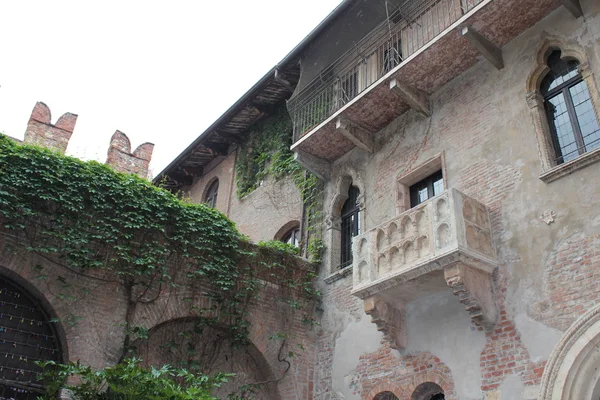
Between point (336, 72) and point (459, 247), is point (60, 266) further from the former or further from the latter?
point (336, 72)

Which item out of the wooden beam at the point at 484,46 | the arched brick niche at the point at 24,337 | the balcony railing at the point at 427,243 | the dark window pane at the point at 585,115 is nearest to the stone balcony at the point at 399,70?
the wooden beam at the point at 484,46

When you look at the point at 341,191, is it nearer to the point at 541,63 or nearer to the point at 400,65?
the point at 400,65

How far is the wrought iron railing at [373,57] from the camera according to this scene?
945 centimetres

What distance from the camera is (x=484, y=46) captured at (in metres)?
8.55

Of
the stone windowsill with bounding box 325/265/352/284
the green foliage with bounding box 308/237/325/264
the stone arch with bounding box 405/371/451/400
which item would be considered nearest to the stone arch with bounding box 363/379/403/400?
the stone arch with bounding box 405/371/451/400

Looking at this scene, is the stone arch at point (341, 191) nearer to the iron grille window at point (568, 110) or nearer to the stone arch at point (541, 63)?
the stone arch at point (541, 63)


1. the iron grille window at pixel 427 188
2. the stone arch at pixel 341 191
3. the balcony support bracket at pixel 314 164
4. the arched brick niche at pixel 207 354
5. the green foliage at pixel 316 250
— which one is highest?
the balcony support bracket at pixel 314 164

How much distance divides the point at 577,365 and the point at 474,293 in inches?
57.6

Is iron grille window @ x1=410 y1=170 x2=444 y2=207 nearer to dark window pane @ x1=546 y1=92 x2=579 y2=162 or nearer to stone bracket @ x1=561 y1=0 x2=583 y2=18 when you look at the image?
dark window pane @ x1=546 y1=92 x2=579 y2=162

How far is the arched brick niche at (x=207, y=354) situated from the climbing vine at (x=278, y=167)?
2354mm

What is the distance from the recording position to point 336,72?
11492mm

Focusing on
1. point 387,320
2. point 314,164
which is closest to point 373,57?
point 314,164

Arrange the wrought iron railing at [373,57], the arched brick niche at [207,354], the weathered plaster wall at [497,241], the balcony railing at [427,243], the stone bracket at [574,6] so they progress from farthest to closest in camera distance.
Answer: the wrought iron railing at [373,57] → the arched brick niche at [207,354] → the stone bracket at [574,6] → the balcony railing at [427,243] → the weathered plaster wall at [497,241]

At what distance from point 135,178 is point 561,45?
689cm
